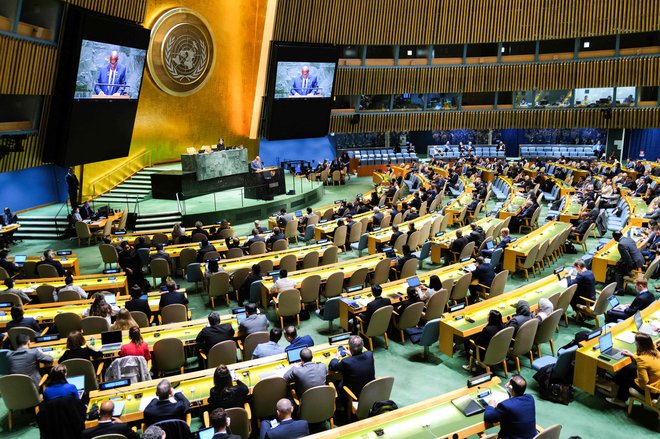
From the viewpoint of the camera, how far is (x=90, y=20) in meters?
16.1

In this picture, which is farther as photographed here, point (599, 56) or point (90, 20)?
point (599, 56)

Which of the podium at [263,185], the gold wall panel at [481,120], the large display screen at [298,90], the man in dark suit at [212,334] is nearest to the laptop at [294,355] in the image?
the man in dark suit at [212,334]

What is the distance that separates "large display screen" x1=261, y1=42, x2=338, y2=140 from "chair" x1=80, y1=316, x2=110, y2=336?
740 inches

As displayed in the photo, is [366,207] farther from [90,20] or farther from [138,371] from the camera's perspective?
[138,371]

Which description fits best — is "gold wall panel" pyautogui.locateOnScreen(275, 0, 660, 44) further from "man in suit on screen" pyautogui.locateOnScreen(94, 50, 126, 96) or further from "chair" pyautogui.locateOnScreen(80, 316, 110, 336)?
"chair" pyautogui.locateOnScreen(80, 316, 110, 336)

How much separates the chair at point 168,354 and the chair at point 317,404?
92.0 inches

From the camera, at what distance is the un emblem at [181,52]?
2230 centimetres

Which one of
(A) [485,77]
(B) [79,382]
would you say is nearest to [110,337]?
(B) [79,382]

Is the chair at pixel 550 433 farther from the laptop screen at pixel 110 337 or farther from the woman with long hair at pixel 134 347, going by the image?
the laptop screen at pixel 110 337

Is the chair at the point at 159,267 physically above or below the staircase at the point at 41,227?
below

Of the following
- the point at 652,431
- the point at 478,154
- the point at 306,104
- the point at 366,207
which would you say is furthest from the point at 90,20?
the point at 478,154

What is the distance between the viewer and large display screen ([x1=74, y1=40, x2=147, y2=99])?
16.6 meters

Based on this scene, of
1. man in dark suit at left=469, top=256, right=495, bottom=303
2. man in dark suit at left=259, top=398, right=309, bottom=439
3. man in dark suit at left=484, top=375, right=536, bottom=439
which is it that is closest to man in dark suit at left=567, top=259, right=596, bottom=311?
man in dark suit at left=469, top=256, right=495, bottom=303

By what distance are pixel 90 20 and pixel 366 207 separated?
34.4 feet
